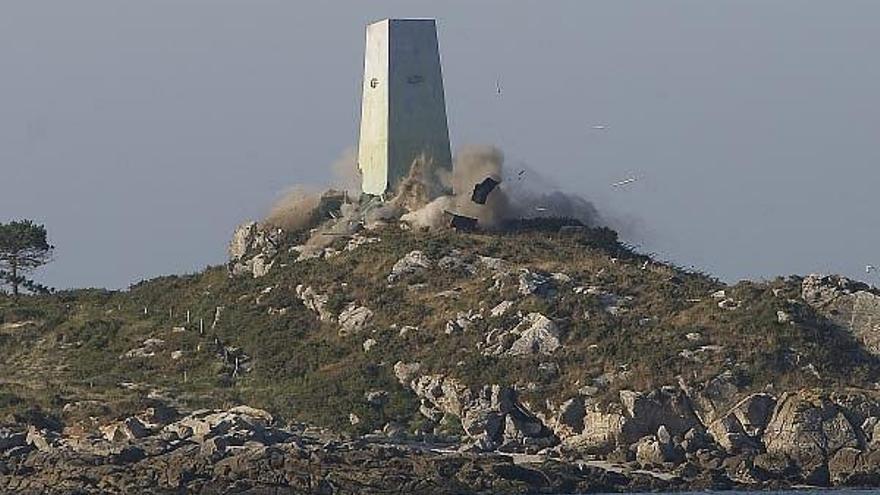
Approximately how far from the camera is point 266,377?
100 metres

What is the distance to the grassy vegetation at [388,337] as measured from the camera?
93625mm

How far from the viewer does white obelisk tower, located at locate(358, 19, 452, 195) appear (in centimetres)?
10994

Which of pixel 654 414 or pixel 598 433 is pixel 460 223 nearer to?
pixel 598 433

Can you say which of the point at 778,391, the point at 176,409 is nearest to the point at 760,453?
the point at 778,391

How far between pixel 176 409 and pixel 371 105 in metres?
20.9

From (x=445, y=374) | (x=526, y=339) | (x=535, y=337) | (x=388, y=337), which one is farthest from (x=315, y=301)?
(x=535, y=337)

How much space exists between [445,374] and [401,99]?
18.5m

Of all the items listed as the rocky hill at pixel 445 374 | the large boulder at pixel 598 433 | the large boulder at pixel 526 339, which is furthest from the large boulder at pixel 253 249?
the large boulder at pixel 598 433

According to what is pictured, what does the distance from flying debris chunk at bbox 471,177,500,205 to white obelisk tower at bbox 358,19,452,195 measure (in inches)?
83.1

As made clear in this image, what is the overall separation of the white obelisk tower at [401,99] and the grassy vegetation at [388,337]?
149 inches

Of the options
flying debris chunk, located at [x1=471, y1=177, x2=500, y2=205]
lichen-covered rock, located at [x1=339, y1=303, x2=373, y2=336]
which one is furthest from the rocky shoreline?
flying debris chunk, located at [x1=471, y1=177, x2=500, y2=205]

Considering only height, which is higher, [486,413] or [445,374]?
[445,374]

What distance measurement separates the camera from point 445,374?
312ft

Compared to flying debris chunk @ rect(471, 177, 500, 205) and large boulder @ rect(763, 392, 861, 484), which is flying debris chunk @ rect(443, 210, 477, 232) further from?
large boulder @ rect(763, 392, 861, 484)
